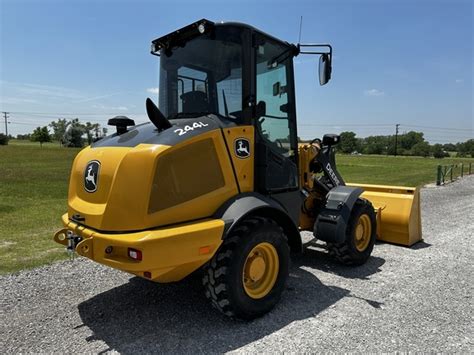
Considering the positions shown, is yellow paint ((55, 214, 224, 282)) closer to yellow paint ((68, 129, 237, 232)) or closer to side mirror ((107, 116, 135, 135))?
yellow paint ((68, 129, 237, 232))

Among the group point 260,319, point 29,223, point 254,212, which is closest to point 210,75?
point 254,212

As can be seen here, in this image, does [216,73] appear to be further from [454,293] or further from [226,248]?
[454,293]

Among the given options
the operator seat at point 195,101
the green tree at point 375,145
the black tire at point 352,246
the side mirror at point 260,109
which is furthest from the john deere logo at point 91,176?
the green tree at point 375,145

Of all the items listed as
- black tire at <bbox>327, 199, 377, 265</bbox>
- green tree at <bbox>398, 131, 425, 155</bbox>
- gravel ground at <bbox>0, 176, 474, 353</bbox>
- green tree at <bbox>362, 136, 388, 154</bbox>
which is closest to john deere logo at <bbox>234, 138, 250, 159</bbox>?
gravel ground at <bbox>0, 176, 474, 353</bbox>

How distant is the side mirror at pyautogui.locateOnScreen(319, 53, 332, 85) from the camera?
463 centimetres

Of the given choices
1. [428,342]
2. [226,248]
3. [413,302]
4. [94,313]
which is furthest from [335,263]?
[94,313]

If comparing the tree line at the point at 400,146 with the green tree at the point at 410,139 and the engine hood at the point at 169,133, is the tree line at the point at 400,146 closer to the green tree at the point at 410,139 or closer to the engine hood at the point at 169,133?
the green tree at the point at 410,139

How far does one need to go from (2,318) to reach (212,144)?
2.84 metres

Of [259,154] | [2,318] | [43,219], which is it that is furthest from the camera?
[43,219]

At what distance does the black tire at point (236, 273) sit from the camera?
142 inches

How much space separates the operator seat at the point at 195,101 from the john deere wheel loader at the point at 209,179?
0.6 inches

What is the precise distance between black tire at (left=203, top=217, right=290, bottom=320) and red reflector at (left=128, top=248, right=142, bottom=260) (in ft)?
2.56

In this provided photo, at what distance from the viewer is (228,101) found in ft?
13.4

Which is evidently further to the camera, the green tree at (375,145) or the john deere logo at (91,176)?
the green tree at (375,145)
